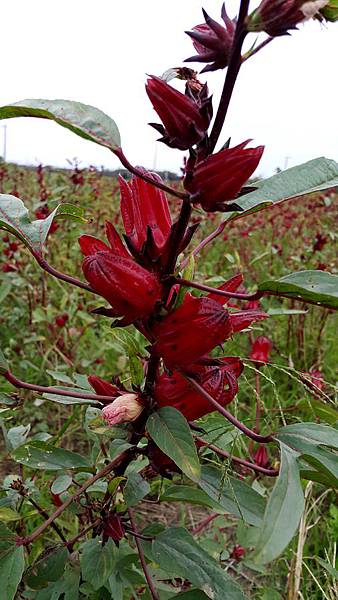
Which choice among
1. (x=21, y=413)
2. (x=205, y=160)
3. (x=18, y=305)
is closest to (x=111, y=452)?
(x=205, y=160)

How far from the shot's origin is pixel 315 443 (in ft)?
1.80

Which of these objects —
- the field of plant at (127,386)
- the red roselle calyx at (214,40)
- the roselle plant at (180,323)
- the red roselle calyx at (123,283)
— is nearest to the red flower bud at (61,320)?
the field of plant at (127,386)

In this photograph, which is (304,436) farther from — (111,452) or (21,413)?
(21,413)

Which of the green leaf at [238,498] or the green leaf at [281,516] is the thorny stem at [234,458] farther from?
the green leaf at [281,516]

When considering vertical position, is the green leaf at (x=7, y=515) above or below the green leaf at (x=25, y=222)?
below

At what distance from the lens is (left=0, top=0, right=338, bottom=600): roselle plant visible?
0.52 meters

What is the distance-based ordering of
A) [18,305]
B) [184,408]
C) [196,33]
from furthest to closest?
[18,305]
[184,408]
[196,33]

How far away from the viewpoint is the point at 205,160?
0.55 meters

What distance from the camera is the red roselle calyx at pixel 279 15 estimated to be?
0.47 m

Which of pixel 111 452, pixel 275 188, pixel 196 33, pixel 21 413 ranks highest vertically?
pixel 196 33

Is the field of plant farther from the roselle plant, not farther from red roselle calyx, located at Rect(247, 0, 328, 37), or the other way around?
red roselle calyx, located at Rect(247, 0, 328, 37)

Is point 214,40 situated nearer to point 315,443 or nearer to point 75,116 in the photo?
point 75,116

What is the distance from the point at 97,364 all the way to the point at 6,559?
1.37 metres

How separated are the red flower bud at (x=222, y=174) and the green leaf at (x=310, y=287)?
0.31 feet
